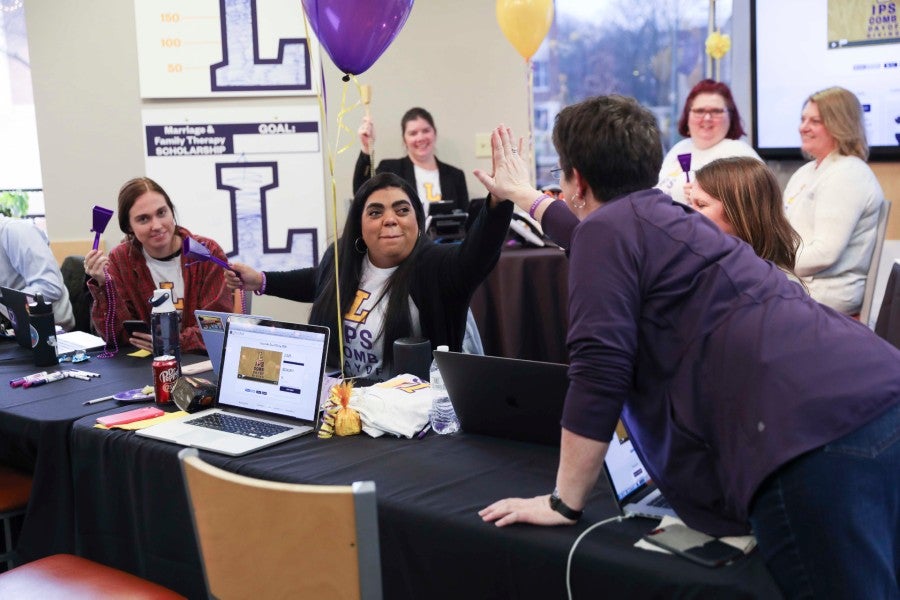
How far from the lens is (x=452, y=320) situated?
8.30ft

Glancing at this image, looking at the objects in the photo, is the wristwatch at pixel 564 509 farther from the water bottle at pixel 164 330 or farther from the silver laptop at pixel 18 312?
the silver laptop at pixel 18 312

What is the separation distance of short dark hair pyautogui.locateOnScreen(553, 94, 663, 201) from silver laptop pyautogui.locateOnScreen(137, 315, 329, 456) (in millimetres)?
800

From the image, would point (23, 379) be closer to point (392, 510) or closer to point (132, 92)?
point (392, 510)

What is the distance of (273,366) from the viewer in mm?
2047

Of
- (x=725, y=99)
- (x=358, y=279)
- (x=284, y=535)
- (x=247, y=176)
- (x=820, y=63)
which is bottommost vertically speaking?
(x=284, y=535)

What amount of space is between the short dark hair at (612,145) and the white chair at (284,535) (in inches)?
24.0

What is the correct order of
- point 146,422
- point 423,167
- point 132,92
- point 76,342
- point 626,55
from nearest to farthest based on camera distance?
point 146,422
point 76,342
point 423,167
point 132,92
point 626,55

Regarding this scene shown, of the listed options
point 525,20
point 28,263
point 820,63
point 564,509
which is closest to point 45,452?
point 564,509

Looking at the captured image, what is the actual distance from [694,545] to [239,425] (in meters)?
1.13

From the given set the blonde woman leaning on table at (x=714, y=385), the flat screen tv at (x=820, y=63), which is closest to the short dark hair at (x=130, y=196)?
the blonde woman leaning on table at (x=714, y=385)

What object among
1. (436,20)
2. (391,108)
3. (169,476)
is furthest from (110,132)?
(169,476)

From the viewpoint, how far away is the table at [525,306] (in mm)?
3908

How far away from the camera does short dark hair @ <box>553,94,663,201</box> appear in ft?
4.46

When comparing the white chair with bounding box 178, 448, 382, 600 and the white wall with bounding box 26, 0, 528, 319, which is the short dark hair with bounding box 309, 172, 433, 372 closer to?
the white chair with bounding box 178, 448, 382, 600
